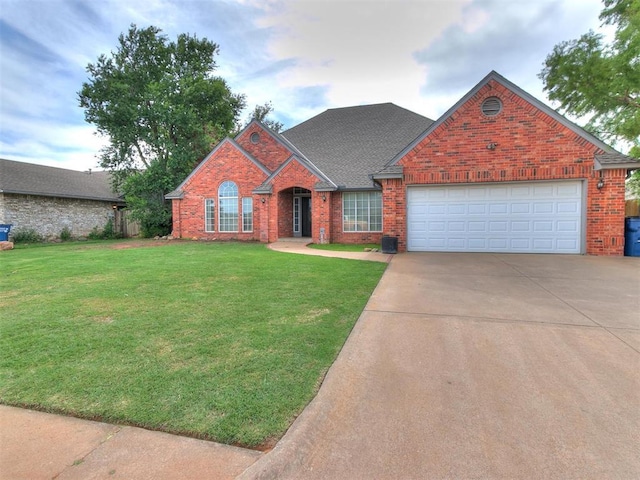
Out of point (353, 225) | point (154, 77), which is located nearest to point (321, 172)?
point (353, 225)

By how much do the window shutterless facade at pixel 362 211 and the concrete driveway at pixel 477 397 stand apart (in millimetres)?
10398

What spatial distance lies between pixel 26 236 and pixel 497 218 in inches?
973

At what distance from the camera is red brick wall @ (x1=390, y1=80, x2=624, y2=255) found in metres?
10.6

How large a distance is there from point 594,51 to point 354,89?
14599 mm

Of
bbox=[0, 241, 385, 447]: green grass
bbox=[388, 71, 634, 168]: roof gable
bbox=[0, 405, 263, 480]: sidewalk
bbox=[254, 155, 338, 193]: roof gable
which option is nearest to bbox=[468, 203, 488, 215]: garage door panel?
bbox=[388, 71, 634, 168]: roof gable

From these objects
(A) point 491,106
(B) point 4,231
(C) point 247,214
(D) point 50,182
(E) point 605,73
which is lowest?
(B) point 4,231

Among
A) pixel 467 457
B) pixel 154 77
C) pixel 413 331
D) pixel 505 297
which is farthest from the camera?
pixel 154 77

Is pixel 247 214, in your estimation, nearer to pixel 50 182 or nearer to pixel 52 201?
pixel 52 201

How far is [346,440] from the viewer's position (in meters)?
2.31

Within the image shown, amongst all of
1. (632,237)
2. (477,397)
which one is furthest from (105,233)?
(632,237)

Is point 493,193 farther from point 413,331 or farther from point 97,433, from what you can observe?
point 97,433

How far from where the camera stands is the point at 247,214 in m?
18.4

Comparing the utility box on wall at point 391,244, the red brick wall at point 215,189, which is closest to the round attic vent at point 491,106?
the utility box on wall at point 391,244

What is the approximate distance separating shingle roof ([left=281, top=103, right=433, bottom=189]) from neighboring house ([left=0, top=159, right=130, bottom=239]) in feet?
48.3
